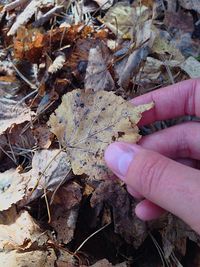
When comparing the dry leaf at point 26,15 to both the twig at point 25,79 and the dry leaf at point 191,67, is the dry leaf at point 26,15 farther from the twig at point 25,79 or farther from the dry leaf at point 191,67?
the dry leaf at point 191,67

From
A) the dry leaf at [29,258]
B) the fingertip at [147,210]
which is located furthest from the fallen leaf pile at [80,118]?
the fingertip at [147,210]

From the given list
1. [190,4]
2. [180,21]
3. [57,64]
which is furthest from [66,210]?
[190,4]

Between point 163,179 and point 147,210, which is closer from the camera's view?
point 163,179

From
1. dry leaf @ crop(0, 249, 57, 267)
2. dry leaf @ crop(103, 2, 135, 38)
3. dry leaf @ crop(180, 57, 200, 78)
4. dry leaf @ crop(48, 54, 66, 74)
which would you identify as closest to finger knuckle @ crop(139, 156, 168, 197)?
dry leaf @ crop(0, 249, 57, 267)

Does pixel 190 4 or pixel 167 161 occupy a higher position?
pixel 190 4

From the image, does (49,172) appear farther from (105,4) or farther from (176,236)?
(105,4)

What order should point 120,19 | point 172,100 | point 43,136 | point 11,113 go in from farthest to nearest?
1. point 120,19
2. point 11,113
3. point 43,136
4. point 172,100
